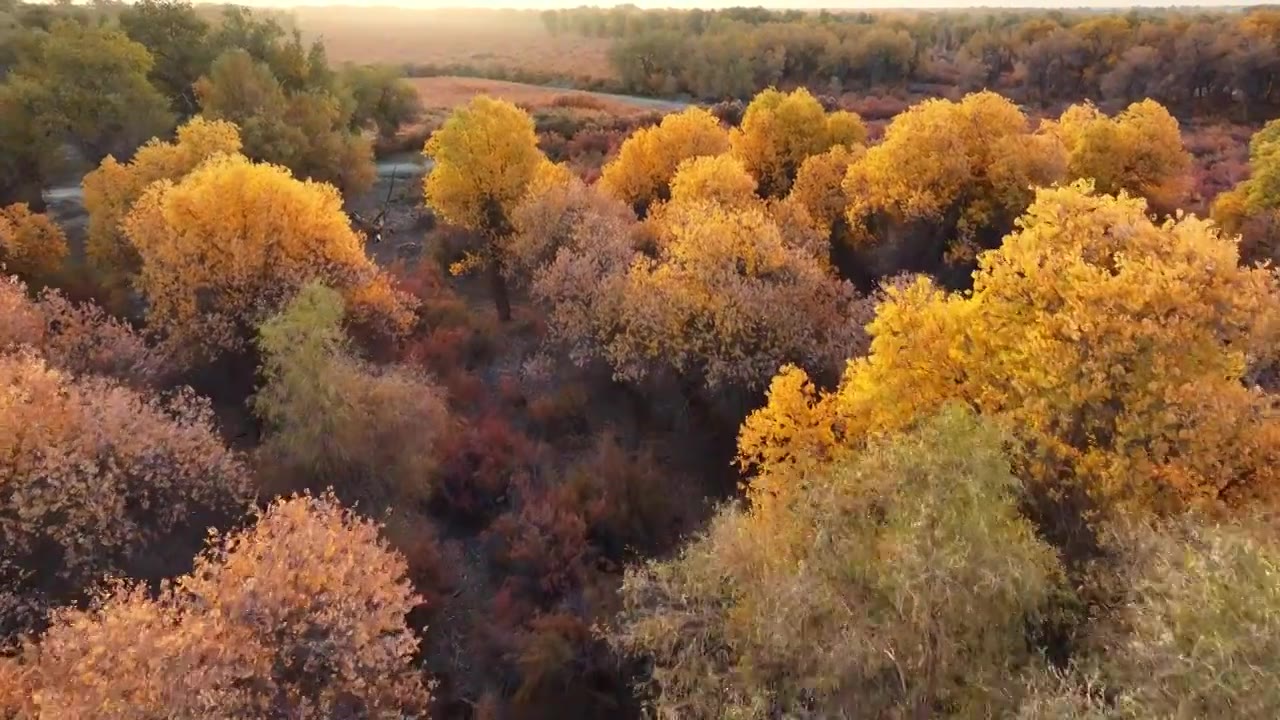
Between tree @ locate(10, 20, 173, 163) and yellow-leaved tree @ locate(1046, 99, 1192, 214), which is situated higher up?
Answer: tree @ locate(10, 20, 173, 163)

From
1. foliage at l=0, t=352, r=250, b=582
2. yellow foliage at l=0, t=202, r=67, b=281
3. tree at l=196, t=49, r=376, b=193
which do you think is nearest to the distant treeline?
tree at l=196, t=49, r=376, b=193

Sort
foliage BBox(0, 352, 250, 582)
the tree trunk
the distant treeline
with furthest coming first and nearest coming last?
the distant treeline < the tree trunk < foliage BBox(0, 352, 250, 582)

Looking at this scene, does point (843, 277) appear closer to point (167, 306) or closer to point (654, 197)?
point (654, 197)

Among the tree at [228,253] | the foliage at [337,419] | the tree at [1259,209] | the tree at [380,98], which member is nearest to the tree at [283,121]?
the tree at [380,98]

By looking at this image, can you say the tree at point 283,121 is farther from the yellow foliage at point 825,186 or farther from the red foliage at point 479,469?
the yellow foliage at point 825,186

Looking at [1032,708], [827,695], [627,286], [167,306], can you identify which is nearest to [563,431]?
[627,286]

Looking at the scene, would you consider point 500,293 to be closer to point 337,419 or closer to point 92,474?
point 337,419

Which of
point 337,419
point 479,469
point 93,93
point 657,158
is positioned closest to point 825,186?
point 657,158

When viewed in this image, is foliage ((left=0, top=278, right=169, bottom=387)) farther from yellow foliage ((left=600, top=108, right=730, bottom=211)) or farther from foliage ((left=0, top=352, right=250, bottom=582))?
yellow foliage ((left=600, top=108, right=730, bottom=211))
